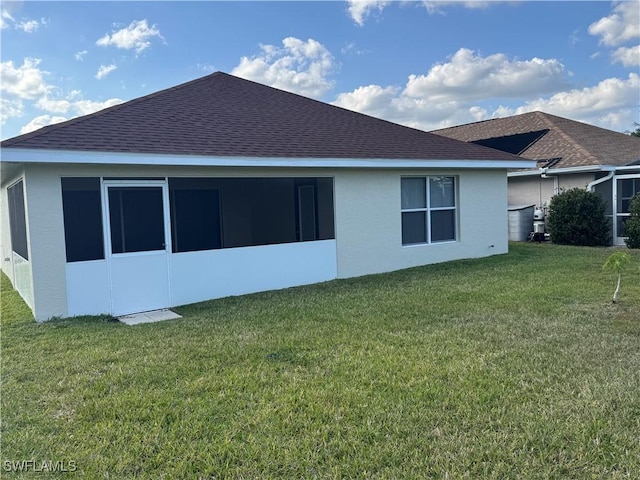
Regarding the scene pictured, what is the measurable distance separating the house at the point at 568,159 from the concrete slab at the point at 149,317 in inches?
540

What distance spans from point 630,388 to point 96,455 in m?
4.29

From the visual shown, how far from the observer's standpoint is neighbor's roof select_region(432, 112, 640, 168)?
645 inches

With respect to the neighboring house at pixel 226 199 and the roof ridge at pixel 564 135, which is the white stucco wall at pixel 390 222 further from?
the roof ridge at pixel 564 135

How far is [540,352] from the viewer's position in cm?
515

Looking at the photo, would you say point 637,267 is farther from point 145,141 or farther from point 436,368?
point 145,141

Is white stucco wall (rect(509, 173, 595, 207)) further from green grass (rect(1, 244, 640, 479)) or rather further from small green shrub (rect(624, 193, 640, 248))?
green grass (rect(1, 244, 640, 479))

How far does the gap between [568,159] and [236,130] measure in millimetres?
12097

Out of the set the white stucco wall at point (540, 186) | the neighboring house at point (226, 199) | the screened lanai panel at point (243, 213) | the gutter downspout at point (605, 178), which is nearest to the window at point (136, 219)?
the neighboring house at point (226, 199)

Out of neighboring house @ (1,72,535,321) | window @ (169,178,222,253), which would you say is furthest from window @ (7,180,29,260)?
window @ (169,178,222,253)

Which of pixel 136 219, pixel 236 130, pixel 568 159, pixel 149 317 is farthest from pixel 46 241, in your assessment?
pixel 568 159

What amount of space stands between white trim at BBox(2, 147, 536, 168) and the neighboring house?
0.07 feet

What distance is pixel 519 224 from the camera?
1712 cm

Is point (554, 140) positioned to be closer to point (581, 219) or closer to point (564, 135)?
point (564, 135)

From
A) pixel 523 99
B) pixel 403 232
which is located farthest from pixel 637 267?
pixel 523 99
